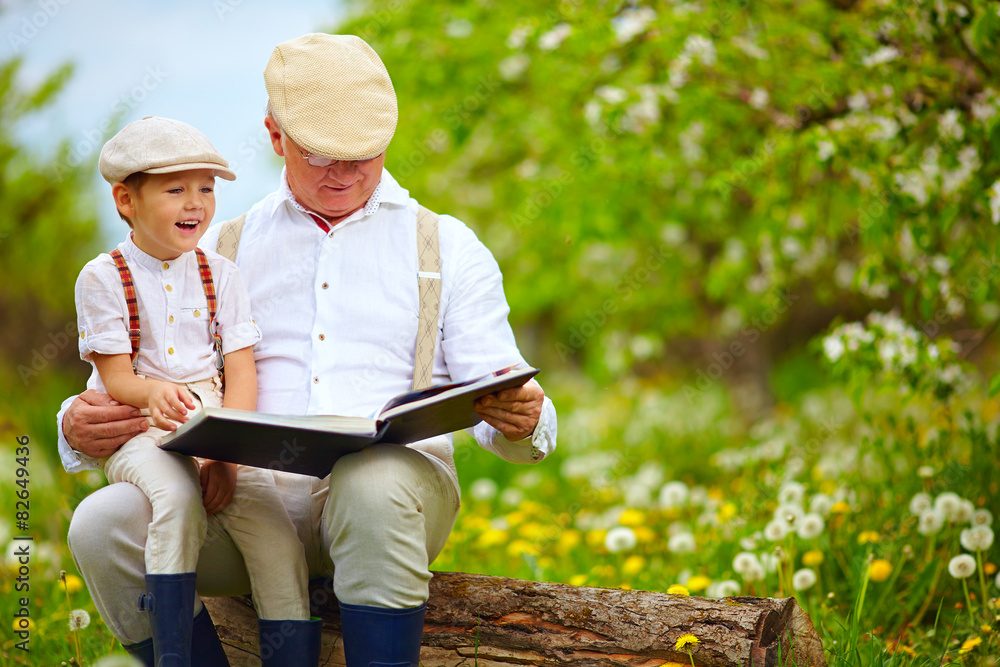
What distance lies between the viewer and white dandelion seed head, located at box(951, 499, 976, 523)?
9.43 feet

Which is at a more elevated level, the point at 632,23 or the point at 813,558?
the point at 632,23

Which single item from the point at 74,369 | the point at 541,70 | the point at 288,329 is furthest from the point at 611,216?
the point at 74,369

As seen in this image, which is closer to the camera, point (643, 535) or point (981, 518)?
point (981, 518)

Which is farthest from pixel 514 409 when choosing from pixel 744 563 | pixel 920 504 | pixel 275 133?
pixel 920 504

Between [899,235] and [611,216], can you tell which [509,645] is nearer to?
[899,235]

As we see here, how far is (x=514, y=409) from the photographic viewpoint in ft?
6.32

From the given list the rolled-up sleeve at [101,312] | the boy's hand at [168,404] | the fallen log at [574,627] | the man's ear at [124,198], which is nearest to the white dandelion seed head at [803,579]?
the fallen log at [574,627]

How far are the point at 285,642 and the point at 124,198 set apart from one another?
3.58ft

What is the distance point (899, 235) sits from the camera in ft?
11.7

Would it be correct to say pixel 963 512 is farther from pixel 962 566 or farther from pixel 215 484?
pixel 215 484

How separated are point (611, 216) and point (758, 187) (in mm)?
1003

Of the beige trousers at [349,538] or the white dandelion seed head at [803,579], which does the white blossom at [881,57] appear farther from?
the beige trousers at [349,538]

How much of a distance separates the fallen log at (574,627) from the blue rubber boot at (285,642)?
244 millimetres

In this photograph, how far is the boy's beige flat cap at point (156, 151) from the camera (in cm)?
185
